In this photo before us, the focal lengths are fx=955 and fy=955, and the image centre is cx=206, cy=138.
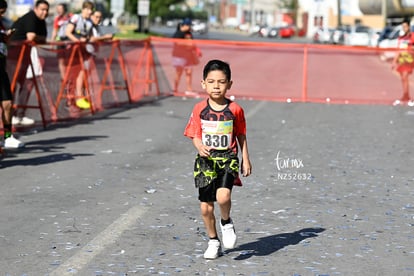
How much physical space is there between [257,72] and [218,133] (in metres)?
18.1

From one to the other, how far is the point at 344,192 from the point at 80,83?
8920 mm

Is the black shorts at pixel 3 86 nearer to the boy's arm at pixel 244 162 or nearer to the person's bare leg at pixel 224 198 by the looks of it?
the boy's arm at pixel 244 162

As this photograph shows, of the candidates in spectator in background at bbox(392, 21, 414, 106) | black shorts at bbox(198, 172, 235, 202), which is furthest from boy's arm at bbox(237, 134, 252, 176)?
spectator in background at bbox(392, 21, 414, 106)

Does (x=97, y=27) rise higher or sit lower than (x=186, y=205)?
higher

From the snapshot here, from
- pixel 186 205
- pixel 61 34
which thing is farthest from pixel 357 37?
pixel 186 205

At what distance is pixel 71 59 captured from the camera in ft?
55.2

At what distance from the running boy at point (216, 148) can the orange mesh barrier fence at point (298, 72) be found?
16.0 m

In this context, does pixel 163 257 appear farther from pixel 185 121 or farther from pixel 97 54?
pixel 97 54

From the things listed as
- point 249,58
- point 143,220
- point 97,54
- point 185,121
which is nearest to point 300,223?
point 143,220

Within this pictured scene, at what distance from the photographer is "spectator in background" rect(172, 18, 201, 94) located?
74.7 ft

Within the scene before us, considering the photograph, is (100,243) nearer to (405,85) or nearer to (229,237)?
(229,237)

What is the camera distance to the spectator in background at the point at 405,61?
21953 mm

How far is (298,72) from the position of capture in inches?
938

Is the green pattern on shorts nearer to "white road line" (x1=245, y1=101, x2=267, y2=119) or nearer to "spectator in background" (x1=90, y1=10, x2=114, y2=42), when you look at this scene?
"white road line" (x1=245, y1=101, x2=267, y2=119)
